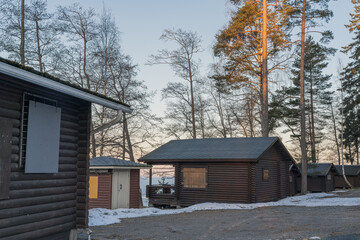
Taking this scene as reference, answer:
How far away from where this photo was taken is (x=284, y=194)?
2745 cm

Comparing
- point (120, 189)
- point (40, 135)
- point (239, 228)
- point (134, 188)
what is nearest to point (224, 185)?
point (134, 188)

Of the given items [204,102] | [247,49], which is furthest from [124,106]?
[204,102]

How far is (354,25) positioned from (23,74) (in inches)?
895

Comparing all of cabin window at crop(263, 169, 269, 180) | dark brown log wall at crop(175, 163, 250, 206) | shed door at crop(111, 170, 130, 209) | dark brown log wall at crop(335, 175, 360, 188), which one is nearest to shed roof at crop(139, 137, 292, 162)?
dark brown log wall at crop(175, 163, 250, 206)

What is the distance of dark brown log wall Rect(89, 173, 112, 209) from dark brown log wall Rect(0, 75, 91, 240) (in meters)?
12.3

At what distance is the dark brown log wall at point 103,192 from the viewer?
2083cm

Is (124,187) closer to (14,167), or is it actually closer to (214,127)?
(14,167)

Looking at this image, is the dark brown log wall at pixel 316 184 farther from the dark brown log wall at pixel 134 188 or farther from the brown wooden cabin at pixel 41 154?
the brown wooden cabin at pixel 41 154

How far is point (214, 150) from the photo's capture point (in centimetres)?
2386

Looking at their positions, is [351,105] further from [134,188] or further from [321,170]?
[134,188]

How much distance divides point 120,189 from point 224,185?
620cm

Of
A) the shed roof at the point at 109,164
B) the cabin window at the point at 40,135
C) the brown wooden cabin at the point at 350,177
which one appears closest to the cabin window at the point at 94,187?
the shed roof at the point at 109,164

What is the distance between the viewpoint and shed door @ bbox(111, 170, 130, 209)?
21.0 meters

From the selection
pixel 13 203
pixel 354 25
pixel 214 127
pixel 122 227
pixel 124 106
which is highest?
pixel 354 25
